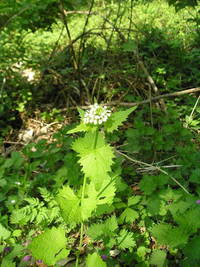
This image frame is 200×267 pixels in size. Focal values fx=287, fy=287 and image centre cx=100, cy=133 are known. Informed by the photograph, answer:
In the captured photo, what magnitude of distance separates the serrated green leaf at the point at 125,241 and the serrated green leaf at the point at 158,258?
125 mm

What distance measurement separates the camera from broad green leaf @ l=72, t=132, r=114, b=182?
1.14 meters

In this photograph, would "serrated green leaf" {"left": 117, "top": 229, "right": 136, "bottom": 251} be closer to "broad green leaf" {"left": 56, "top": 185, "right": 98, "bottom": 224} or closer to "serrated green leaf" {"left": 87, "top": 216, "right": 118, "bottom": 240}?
"serrated green leaf" {"left": 87, "top": 216, "right": 118, "bottom": 240}

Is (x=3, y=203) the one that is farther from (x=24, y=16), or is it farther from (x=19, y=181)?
(x=24, y=16)

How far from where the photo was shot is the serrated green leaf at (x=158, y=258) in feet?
5.19

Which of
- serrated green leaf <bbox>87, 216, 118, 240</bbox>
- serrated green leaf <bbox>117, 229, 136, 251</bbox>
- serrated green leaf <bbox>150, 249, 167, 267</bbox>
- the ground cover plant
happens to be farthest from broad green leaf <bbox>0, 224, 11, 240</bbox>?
serrated green leaf <bbox>150, 249, 167, 267</bbox>

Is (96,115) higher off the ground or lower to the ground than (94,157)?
higher

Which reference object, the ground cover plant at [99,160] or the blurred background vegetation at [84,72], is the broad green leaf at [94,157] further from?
the blurred background vegetation at [84,72]

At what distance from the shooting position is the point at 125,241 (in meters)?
1.66

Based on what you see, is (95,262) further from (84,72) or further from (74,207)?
(84,72)

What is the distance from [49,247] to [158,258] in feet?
2.11

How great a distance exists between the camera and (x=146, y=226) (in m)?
1.86

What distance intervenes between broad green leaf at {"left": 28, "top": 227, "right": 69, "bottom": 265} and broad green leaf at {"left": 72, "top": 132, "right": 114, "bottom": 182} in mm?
400

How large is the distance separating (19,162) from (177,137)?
1.41 meters

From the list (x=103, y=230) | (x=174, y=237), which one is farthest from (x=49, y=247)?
(x=174, y=237)
